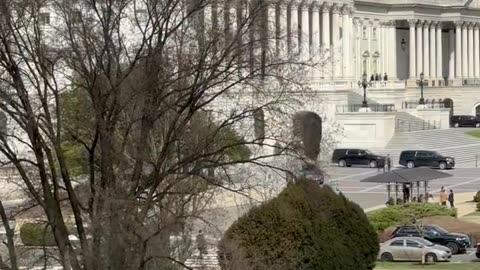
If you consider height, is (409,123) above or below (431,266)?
above

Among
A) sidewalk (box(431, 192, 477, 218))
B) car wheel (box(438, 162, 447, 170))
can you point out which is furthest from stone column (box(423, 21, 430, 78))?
sidewalk (box(431, 192, 477, 218))

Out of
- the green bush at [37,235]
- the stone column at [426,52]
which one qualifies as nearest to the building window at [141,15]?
the green bush at [37,235]

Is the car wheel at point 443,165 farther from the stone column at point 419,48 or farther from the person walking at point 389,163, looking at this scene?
the stone column at point 419,48

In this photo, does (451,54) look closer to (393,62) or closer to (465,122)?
(393,62)

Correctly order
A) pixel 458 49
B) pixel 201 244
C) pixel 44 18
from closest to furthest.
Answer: pixel 44 18
pixel 201 244
pixel 458 49

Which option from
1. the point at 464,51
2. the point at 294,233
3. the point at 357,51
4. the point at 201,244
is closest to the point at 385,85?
the point at 357,51

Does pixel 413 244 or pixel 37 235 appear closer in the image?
pixel 37 235
